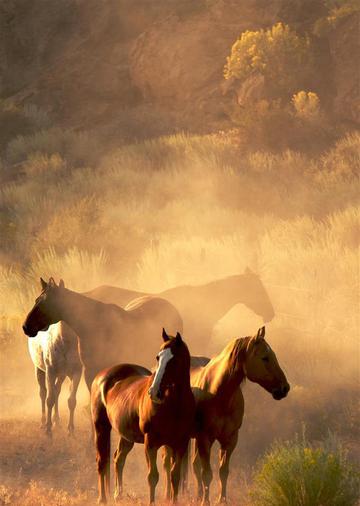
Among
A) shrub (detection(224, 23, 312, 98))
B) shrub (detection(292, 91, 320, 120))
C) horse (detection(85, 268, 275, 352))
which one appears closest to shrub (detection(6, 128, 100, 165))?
shrub (detection(224, 23, 312, 98))

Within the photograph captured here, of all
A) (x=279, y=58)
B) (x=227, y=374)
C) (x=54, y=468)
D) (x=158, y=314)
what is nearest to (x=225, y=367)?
(x=227, y=374)

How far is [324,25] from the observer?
4538 centimetres

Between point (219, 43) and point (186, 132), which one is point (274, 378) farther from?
point (219, 43)

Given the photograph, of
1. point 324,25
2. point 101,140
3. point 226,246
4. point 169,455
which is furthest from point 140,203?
point 169,455

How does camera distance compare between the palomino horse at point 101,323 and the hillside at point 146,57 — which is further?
the hillside at point 146,57

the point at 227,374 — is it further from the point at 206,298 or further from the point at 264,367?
the point at 206,298

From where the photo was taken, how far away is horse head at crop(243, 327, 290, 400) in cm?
1134

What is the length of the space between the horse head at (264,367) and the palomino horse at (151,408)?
2.35ft

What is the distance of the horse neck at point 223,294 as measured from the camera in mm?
18594

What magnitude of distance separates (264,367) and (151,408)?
48.7 inches

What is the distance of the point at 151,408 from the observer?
1121 cm

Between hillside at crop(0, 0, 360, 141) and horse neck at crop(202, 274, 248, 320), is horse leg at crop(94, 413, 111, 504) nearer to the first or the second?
horse neck at crop(202, 274, 248, 320)

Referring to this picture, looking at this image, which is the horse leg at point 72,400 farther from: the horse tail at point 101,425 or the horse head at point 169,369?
the horse head at point 169,369

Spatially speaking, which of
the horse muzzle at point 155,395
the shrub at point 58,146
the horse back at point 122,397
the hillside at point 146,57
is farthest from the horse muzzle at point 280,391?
the shrub at point 58,146
